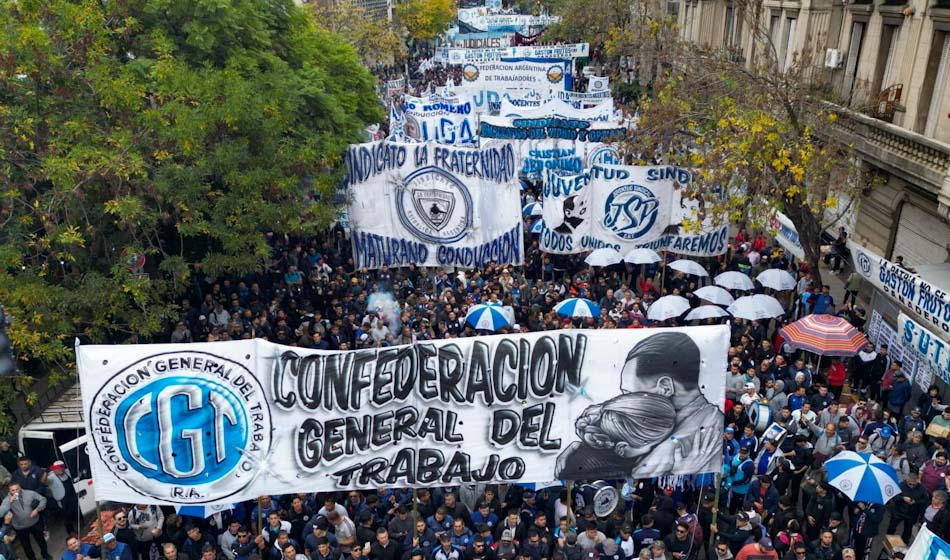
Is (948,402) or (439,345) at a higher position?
(439,345)

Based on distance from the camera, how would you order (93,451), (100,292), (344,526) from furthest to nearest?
(100,292), (344,526), (93,451)

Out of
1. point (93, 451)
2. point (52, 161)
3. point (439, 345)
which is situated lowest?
point (93, 451)

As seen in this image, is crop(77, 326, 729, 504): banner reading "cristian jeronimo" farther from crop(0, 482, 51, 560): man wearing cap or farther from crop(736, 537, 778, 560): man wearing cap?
crop(0, 482, 51, 560): man wearing cap

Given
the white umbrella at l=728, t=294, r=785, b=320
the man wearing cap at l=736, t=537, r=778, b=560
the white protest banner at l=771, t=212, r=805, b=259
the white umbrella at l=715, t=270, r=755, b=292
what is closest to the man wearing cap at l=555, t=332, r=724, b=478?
the man wearing cap at l=736, t=537, r=778, b=560

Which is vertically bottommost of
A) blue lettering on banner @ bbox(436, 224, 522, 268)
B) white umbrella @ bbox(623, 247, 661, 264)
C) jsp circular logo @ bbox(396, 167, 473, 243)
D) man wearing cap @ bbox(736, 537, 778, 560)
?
man wearing cap @ bbox(736, 537, 778, 560)

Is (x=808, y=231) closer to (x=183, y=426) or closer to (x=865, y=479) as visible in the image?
(x=865, y=479)

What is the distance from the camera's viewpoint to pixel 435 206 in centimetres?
1642

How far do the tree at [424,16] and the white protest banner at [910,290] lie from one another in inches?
2268

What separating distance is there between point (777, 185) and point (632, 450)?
26.2 feet

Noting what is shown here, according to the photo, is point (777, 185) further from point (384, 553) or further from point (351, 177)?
point (384, 553)

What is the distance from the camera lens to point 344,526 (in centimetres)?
969

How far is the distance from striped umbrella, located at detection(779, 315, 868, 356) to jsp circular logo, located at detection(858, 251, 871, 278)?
155 cm

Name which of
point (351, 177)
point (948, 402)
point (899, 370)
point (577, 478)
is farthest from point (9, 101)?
point (948, 402)

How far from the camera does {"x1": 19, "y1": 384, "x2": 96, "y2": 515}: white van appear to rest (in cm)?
1156
